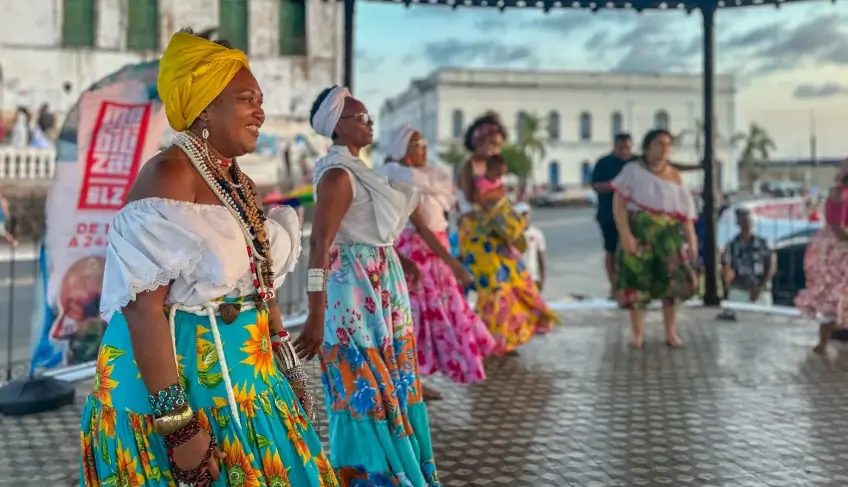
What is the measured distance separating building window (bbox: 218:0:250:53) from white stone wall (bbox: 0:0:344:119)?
22 centimetres

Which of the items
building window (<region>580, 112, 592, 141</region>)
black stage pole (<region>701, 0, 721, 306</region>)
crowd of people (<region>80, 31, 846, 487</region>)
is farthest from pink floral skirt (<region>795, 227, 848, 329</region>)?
building window (<region>580, 112, 592, 141</region>)

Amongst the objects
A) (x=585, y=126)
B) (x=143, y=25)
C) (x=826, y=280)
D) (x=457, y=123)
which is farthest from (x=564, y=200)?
(x=826, y=280)

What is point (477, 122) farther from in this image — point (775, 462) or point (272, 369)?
point (272, 369)

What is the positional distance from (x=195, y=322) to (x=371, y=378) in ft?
4.93

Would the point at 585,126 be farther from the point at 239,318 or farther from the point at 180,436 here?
the point at 180,436

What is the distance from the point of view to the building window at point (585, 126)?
73.6 meters

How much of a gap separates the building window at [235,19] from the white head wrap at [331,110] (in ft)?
85.2

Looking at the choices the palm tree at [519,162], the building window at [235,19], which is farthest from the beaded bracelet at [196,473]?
the palm tree at [519,162]

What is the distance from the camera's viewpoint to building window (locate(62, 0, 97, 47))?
27.6 m

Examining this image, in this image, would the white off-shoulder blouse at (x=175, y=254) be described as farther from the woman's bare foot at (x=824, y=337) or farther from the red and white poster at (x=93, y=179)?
the woman's bare foot at (x=824, y=337)

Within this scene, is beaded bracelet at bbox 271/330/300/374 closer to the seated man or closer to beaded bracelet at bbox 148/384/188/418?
beaded bracelet at bbox 148/384/188/418

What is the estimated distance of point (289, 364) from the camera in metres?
2.61

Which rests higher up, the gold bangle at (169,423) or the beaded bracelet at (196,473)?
the gold bangle at (169,423)

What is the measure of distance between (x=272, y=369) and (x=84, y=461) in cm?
54
